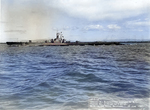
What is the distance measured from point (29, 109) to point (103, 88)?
3305 mm

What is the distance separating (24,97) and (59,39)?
81.5 m

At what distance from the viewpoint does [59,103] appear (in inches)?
205

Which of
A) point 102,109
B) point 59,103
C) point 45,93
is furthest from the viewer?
point 45,93

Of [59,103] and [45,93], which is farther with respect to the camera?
[45,93]

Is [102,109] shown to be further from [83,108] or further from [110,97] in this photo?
[110,97]

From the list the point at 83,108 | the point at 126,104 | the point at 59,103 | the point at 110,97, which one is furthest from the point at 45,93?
the point at 126,104

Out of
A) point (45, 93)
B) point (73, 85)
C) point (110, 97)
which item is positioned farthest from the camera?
point (73, 85)

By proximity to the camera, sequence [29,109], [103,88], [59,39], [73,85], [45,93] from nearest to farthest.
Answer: [29,109] → [45,93] → [103,88] → [73,85] → [59,39]

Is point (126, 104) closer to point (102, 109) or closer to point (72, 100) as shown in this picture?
point (102, 109)

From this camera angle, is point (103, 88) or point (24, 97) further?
point (103, 88)

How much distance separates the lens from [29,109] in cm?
486

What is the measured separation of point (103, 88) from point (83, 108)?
2.30 m

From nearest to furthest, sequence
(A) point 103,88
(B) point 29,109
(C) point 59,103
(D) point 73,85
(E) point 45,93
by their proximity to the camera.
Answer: (B) point 29,109 → (C) point 59,103 → (E) point 45,93 → (A) point 103,88 → (D) point 73,85

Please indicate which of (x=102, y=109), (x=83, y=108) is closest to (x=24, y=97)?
(x=83, y=108)
